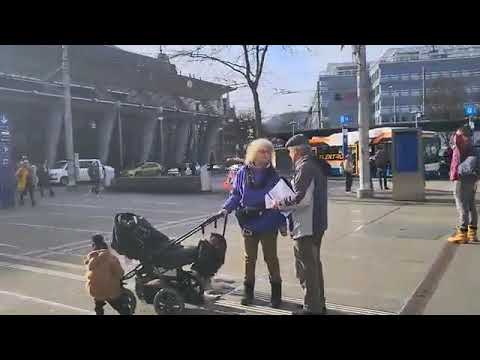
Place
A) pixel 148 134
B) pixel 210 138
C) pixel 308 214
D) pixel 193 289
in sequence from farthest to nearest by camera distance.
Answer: pixel 210 138 < pixel 148 134 < pixel 193 289 < pixel 308 214

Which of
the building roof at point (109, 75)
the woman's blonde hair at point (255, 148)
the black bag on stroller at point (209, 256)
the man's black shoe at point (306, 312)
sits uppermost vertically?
the building roof at point (109, 75)

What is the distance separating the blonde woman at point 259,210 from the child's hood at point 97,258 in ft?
4.11

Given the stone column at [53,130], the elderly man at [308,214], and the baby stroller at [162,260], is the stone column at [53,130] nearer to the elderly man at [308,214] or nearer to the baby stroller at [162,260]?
the baby stroller at [162,260]

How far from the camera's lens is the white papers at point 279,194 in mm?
4730

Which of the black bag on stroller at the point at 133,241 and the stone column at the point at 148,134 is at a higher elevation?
the stone column at the point at 148,134

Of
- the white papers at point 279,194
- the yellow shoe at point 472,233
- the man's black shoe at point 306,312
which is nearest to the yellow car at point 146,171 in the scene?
the yellow shoe at point 472,233

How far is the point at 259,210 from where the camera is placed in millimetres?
5059

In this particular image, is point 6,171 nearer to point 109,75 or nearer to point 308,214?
point 308,214

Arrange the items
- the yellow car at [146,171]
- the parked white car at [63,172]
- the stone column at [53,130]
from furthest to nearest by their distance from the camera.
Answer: the stone column at [53,130], the parked white car at [63,172], the yellow car at [146,171]

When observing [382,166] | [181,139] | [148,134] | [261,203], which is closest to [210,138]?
[181,139]

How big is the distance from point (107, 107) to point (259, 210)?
112 feet

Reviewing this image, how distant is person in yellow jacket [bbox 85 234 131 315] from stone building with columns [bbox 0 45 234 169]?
67.5ft

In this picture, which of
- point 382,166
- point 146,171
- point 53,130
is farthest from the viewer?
→ point 53,130

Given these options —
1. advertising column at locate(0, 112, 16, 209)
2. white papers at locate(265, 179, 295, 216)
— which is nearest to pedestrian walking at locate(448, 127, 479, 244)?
white papers at locate(265, 179, 295, 216)
